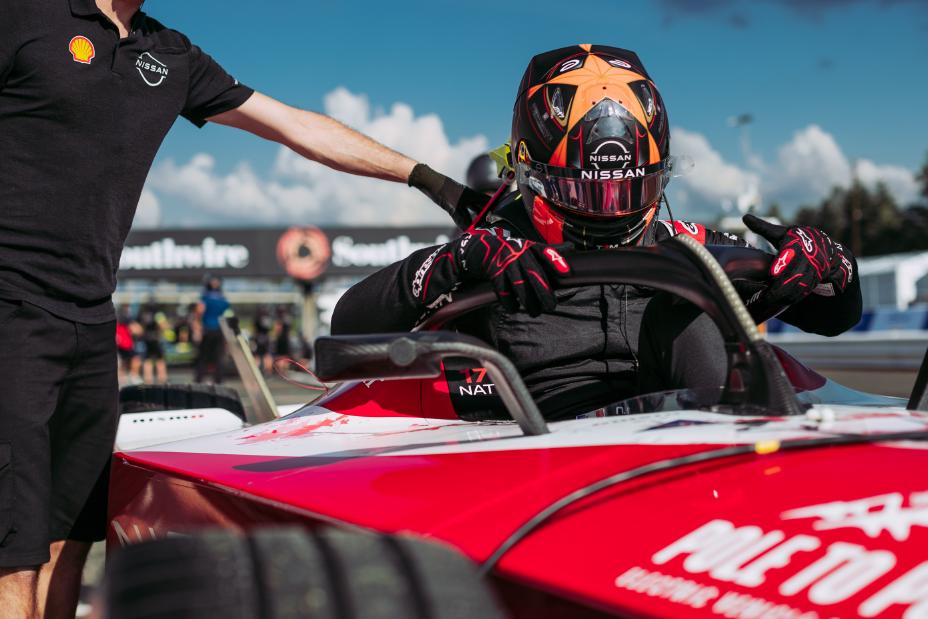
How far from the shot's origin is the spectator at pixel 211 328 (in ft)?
46.0

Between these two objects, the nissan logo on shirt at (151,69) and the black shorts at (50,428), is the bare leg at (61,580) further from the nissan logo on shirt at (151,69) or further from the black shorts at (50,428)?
the nissan logo on shirt at (151,69)

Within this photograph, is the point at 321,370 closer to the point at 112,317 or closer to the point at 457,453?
the point at 457,453

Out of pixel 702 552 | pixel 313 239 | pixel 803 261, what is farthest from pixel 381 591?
pixel 313 239

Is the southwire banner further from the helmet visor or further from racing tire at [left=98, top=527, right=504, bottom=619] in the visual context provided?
racing tire at [left=98, top=527, right=504, bottom=619]

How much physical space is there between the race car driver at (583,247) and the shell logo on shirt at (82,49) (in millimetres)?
923

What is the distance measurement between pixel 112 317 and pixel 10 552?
0.67 meters

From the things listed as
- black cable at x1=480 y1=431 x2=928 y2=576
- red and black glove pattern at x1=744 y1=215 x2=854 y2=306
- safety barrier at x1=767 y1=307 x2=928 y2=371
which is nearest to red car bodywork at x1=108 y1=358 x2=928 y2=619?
black cable at x1=480 y1=431 x2=928 y2=576

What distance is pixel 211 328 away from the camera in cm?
1414

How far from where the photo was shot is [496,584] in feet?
3.54

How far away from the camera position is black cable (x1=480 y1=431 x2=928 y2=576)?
3.49ft

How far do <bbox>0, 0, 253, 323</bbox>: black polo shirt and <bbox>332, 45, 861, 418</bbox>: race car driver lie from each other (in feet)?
2.30

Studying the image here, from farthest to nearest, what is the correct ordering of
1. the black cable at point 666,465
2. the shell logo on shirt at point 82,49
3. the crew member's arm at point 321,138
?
the crew member's arm at point 321,138, the shell logo on shirt at point 82,49, the black cable at point 666,465

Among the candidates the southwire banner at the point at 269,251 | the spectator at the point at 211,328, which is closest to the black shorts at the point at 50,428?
the spectator at the point at 211,328

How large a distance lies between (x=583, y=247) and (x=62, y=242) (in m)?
1.34
